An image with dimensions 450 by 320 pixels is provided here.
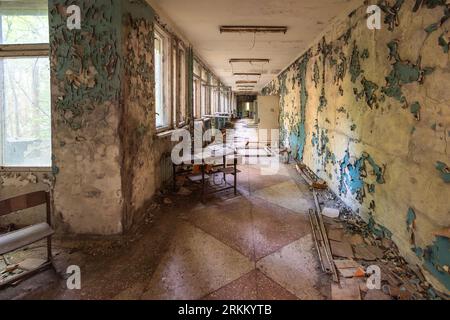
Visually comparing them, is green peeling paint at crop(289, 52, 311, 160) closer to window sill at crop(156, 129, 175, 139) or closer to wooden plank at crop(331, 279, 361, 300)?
window sill at crop(156, 129, 175, 139)

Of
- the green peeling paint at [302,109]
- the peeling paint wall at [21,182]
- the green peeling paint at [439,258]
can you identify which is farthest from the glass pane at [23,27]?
the green peeling paint at [302,109]

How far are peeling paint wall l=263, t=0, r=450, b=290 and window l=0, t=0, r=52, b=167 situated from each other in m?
3.63

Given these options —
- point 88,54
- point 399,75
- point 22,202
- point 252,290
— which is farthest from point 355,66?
point 22,202

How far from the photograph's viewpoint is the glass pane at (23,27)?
10.5ft

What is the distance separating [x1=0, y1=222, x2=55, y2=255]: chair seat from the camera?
2.14m

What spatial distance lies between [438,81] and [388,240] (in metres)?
A: 1.57

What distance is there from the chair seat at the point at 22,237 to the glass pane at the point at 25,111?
116cm

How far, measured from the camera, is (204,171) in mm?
4637

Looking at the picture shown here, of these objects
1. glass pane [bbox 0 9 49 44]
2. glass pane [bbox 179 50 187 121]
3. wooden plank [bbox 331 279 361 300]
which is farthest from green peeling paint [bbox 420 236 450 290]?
glass pane [bbox 179 50 187 121]

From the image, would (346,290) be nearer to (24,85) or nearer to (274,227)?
(274,227)

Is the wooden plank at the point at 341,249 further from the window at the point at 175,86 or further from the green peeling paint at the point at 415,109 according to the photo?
the window at the point at 175,86

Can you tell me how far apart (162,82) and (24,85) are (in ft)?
7.15
